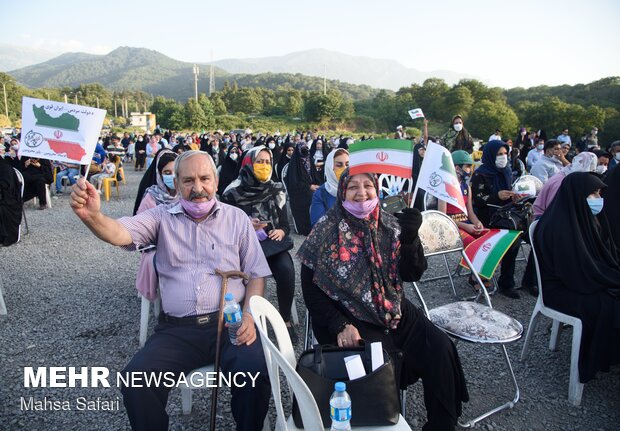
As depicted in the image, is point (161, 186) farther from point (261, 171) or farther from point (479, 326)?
point (479, 326)

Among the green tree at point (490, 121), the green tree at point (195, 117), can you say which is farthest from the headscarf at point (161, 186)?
the green tree at point (195, 117)

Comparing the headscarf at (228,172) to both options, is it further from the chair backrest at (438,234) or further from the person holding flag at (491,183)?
the chair backrest at (438,234)

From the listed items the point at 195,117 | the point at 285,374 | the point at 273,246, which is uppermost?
the point at 195,117

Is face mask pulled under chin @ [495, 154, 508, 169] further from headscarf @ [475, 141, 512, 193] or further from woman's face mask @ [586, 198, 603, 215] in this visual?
woman's face mask @ [586, 198, 603, 215]

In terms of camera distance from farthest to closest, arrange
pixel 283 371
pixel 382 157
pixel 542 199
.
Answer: pixel 542 199 < pixel 382 157 < pixel 283 371

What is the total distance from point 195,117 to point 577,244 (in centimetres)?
6523

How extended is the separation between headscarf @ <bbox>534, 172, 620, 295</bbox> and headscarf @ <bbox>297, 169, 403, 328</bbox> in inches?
54.8

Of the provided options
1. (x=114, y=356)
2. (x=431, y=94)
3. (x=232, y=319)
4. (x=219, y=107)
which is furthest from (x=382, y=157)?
(x=219, y=107)

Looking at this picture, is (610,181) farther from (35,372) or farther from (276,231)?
(35,372)

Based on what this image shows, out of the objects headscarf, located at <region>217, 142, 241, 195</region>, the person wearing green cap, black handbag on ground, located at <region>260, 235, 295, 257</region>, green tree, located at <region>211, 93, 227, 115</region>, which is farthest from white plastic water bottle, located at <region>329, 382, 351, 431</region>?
green tree, located at <region>211, 93, 227, 115</region>

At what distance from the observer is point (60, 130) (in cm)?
259

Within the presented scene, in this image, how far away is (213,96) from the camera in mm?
87062

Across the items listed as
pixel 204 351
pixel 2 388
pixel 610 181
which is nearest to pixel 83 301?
pixel 2 388

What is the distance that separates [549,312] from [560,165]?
5.27 metres
